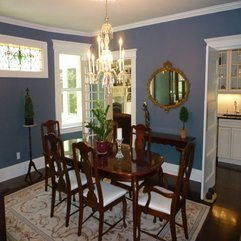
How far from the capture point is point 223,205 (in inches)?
131

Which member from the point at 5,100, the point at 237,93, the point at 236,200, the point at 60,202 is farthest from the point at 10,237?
the point at 237,93

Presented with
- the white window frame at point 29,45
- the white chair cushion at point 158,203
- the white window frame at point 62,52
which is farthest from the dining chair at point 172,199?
the white window frame at point 29,45

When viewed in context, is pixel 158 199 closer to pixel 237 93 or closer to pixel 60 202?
pixel 60 202

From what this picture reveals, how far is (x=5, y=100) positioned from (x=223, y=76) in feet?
15.2

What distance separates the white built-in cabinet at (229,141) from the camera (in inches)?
191

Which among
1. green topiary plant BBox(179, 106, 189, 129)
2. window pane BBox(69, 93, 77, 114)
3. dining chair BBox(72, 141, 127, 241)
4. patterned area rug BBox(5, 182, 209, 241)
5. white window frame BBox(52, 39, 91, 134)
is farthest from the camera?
window pane BBox(69, 93, 77, 114)

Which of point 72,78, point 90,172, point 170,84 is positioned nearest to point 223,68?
point 170,84

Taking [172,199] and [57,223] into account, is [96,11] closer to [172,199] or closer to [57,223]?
[172,199]

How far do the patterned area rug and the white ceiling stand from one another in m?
2.88

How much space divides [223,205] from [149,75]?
2.57m

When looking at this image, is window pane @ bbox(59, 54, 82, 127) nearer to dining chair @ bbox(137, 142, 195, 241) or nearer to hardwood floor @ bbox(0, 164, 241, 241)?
hardwood floor @ bbox(0, 164, 241, 241)

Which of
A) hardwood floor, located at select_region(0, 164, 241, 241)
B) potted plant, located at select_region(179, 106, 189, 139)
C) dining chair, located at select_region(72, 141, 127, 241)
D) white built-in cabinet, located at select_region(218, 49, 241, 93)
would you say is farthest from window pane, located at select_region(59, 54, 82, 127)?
white built-in cabinet, located at select_region(218, 49, 241, 93)

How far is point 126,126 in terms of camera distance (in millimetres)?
6719

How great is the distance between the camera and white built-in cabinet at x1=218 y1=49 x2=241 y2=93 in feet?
16.6
